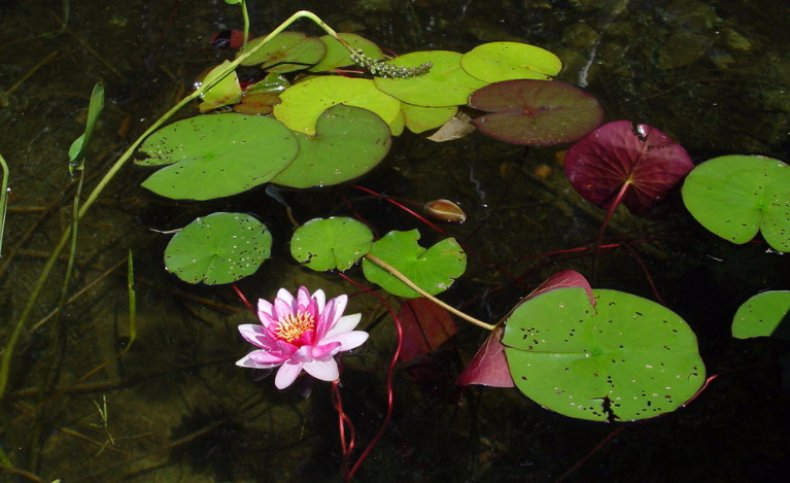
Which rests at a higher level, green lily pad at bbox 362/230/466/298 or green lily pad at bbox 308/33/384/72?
green lily pad at bbox 308/33/384/72

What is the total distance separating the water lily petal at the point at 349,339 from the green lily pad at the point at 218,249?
0.43 metres

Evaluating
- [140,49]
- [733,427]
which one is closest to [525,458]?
[733,427]

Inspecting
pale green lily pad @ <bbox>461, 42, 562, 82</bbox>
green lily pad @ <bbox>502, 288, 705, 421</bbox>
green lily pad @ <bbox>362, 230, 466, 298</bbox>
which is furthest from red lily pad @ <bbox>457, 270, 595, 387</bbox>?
pale green lily pad @ <bbox>461, 42, 562, 82</bbox>

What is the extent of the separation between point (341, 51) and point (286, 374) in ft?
5.10

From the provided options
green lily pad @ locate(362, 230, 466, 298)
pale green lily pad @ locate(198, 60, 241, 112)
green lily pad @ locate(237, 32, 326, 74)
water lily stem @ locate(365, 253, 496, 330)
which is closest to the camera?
water lily stem @ locate(365, 253, 496, 330)

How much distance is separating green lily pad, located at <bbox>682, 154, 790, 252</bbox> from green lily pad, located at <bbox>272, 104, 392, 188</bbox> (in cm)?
104

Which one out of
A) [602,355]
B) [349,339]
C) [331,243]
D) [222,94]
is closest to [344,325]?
[349,339]

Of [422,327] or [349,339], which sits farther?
[422,327]

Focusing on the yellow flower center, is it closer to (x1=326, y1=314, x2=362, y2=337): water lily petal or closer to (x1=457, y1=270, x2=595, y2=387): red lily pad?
(x1=326, y1=314, x2=362, y2=337): water lily petal

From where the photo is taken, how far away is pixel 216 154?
2.38m

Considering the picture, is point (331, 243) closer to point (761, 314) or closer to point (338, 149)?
point (338, 149)

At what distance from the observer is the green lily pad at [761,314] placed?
192 centimetres

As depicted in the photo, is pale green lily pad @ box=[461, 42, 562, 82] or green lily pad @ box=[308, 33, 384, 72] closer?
pale green lily pad @ box=[461, 42, 562, 82]

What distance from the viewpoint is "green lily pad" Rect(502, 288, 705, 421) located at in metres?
1.72
